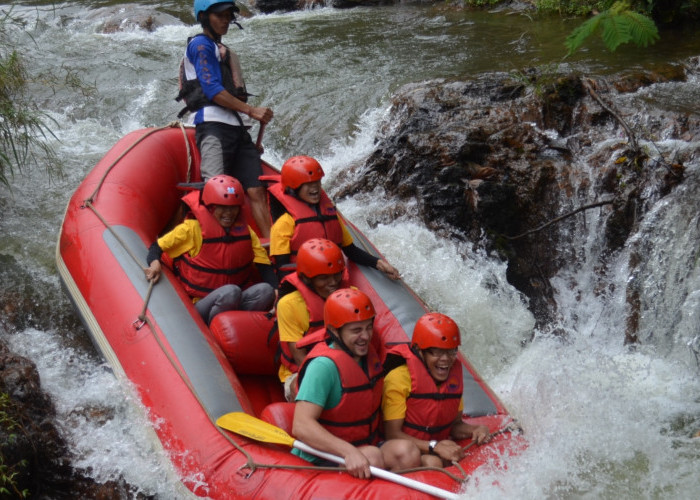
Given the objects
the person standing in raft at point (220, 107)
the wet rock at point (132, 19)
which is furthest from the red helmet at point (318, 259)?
the wet rock at point (132, 19)

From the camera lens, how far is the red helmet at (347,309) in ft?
10.6

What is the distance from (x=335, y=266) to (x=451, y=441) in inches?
39.8

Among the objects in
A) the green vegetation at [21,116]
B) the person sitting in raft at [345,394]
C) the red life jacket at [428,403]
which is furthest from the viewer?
the green vegetation at [21,116]

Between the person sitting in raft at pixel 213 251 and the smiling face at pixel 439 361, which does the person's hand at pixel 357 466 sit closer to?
the smiling face at pixel 439 361

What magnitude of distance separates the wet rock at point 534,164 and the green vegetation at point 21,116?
257cm

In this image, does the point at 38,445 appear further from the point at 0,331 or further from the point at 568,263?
the point at 568,263

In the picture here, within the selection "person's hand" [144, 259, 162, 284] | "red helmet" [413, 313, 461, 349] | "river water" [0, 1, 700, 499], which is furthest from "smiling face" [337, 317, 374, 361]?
Answer: "person's hand" [144, 259, 162, 284]

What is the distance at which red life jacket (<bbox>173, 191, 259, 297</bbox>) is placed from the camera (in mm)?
4406

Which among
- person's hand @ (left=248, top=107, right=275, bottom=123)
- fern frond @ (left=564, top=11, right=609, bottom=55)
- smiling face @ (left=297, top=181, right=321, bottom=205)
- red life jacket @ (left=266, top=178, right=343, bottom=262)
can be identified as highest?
fern frond @ (left=564, top=11, right=609, bottom=55)

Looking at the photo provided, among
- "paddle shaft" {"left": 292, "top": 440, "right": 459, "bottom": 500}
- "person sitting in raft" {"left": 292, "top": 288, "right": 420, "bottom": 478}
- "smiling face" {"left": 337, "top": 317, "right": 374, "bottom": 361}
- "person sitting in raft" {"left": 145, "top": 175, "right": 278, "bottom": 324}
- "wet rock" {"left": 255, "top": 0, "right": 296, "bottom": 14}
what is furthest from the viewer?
"wet rock" {"left": 255, "top": 0, "right": 296, "bottom": 14}

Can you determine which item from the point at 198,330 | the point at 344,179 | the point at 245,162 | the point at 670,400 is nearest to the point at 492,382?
the point at 670,400

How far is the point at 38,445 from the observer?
3574 mm

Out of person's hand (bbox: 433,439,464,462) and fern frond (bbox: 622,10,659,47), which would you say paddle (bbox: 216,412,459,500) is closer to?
person's hand (bbox: 433,439,464,462)

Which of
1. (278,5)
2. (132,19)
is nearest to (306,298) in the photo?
(132,19)
